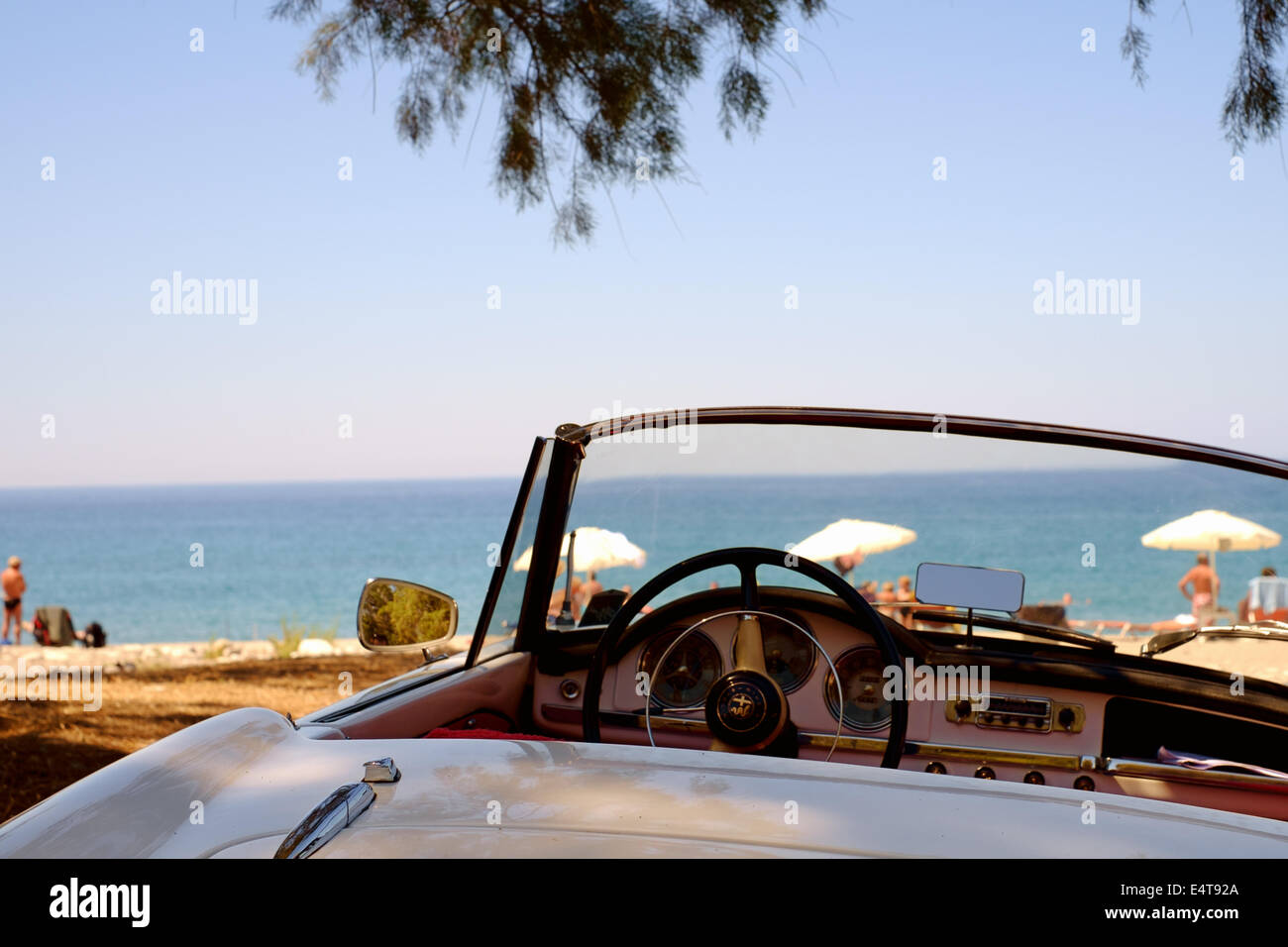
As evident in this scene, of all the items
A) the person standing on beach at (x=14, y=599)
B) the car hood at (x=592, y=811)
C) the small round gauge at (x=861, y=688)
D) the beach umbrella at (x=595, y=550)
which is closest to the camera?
the car hood at (x=592, y=811)

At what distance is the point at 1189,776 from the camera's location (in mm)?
2322

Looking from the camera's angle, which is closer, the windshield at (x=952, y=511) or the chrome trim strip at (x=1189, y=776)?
the chrome trim strip at (x=1189, y=776)

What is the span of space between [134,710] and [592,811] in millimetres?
9026

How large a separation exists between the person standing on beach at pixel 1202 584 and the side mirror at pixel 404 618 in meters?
1.72

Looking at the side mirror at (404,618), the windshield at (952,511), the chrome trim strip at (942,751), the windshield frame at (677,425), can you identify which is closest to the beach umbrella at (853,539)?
the windshield at (952,511)

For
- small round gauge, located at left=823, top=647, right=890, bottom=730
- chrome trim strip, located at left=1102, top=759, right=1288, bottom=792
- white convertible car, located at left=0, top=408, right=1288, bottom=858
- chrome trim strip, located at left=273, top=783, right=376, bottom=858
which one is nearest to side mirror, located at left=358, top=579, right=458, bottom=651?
white convertible car, located at left=0, top=408, right=1288, bottom=858

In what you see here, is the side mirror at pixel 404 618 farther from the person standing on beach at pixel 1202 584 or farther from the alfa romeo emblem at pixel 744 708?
the person standing on beach at pixel 1202 584

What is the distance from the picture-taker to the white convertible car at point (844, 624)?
2312 mm

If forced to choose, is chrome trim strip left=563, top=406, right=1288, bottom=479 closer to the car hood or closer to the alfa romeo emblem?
the alfa romeo emblem

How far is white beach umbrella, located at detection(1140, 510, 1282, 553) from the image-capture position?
2.40 meters

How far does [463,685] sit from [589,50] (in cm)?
464

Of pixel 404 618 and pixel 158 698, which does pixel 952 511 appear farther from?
pixel 158 698

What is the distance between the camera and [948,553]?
2.63m

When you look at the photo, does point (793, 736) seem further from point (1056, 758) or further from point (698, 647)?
point (1056, 758)
